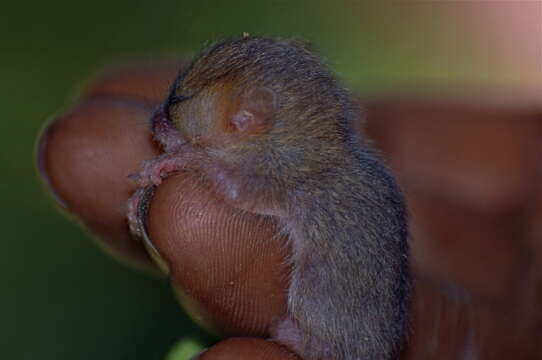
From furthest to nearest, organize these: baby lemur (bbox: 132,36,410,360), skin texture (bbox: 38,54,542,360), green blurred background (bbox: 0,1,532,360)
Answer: green blurred background (bbox: 0,1,532,360), skin texture (bbox: 38,54,542,360), baby lemur (bbox: 132,36,410,360)

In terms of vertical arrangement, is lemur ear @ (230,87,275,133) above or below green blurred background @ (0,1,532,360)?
above

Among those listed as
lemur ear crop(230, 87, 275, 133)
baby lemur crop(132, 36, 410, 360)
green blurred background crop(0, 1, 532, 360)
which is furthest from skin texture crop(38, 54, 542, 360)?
green blurred background crop(0, 1, 532, 360)

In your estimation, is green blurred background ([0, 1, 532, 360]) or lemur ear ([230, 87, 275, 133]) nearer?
lemur ear ([230, 87, 275, 133])

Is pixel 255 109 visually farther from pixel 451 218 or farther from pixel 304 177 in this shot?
pixel 451 218

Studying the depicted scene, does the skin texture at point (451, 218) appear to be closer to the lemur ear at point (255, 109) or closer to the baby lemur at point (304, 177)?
the baby lemur at point (304, 177)

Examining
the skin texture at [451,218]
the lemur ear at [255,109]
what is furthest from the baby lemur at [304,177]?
the skin texture at [451,218]

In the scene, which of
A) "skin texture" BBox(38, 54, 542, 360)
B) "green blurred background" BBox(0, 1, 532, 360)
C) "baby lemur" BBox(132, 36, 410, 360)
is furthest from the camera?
"green blurred background" BBox(0, 1, 532, 360)

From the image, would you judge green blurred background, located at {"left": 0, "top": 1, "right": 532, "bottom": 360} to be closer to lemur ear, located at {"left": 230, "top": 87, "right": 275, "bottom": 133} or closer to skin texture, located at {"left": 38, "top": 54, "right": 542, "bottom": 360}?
skin texture, located at {"left": 38, "top": 54, "right": 542, "bottom": 360}
